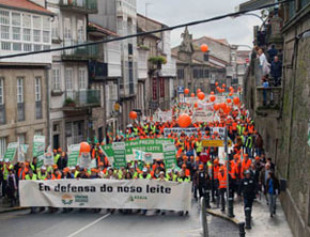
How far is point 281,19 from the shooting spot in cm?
2436

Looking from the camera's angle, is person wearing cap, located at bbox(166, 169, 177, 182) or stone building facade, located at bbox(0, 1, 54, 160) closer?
person wearing cap, located at bbox(166, 169, 177, 182)

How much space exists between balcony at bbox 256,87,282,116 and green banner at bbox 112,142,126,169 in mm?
4973

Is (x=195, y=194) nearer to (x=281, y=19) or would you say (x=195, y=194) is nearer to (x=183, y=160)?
(x=183, y=160)

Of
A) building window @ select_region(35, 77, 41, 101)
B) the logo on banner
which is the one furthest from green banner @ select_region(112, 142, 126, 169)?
building window @ select_region(35, 77, 41, 101)

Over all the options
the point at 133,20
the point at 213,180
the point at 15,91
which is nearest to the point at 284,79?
the point at 213,180

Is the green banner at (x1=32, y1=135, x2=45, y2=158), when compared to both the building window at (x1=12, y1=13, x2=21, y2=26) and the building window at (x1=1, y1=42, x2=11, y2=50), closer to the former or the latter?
the building window at (x1=1, y1=42, x2=11, y2=50)

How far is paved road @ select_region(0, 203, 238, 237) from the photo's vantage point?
1579cm

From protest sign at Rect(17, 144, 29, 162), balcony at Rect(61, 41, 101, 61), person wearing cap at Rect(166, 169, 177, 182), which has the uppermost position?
balcony at Rect(61, 41, 101, 61)

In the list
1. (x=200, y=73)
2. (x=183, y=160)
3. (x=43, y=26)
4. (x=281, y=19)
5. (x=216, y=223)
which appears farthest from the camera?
(x=200, y=73)

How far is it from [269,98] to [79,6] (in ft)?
70.1

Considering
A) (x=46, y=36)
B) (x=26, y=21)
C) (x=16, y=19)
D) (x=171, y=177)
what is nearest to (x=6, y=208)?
(x=171, y=177)

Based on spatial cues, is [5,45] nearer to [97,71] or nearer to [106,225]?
[97,71]

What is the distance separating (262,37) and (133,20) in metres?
30.0

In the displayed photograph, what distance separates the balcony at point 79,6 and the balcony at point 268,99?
2005 centimetres
